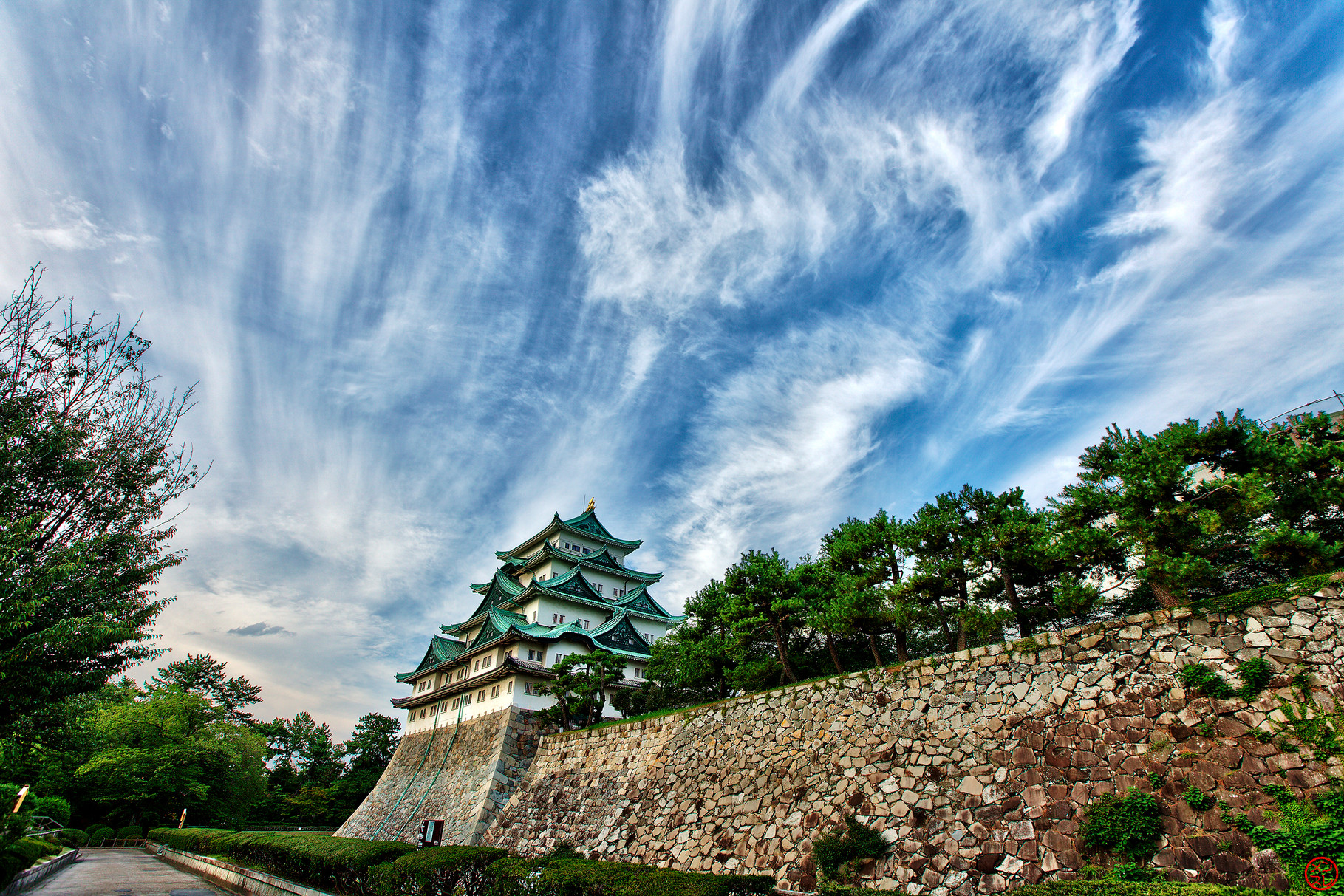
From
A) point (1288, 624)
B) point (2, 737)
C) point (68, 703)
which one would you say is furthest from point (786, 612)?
point (2, 737)

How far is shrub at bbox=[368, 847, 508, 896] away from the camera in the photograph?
1253 cm

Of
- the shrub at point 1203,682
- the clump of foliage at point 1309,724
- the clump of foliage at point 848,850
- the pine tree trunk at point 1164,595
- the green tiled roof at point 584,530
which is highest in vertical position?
the green tiled roof at point 584,530

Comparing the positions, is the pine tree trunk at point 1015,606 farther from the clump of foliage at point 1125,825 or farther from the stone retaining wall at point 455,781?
the stone retaining wall at point 455,781

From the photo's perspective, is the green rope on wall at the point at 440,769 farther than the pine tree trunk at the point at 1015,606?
Yes

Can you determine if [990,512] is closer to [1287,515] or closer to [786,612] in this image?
[1287,515]

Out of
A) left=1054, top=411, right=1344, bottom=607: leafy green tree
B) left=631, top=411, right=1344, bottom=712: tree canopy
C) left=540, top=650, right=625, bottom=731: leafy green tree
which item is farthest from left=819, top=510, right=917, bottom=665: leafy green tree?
left=540, top=650, right=625, bottom=731: leafy green tree

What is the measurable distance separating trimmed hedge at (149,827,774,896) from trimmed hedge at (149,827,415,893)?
4 cm

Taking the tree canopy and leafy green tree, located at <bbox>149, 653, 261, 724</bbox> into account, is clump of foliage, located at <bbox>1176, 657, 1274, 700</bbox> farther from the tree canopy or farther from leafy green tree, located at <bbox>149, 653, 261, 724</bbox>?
leafy green tree, located at <bbox>149, 653, 261, 724</bbox>

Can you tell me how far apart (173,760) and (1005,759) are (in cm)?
4409

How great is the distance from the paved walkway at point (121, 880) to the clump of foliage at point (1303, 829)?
A: 23.8 m

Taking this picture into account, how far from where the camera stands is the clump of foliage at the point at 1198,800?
7457 mm

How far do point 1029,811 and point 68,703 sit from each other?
18607mm

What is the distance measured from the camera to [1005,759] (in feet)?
30.6

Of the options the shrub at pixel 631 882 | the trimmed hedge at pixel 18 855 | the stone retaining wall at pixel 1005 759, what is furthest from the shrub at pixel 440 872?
the trimmed hedge at pixel 18 855
